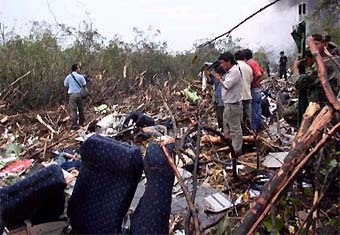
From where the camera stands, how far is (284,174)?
1.69 meters

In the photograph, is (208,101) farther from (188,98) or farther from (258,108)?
(258,108)

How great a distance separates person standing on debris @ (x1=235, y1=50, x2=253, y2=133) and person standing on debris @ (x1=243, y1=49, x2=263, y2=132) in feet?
0.60

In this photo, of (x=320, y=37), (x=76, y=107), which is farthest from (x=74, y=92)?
(x=320, y=37)

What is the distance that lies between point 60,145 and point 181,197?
3.77 metres

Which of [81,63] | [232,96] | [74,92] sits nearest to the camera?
[232,96]

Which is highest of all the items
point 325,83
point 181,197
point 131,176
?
point 325,83

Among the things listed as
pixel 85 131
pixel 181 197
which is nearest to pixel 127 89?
pixel 85 131

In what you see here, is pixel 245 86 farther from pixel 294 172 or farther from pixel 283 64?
pixel 283 64

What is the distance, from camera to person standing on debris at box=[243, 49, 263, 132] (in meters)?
7.82

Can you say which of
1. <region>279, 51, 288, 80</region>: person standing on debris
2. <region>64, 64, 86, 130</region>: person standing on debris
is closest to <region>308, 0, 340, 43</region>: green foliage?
<region>64, 64, 86, 130</region>: person standing on debris

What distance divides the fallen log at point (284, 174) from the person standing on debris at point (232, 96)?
469cm

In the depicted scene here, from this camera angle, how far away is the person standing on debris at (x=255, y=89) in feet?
25.6

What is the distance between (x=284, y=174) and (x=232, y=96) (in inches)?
198

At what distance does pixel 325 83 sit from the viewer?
1.60 meters
